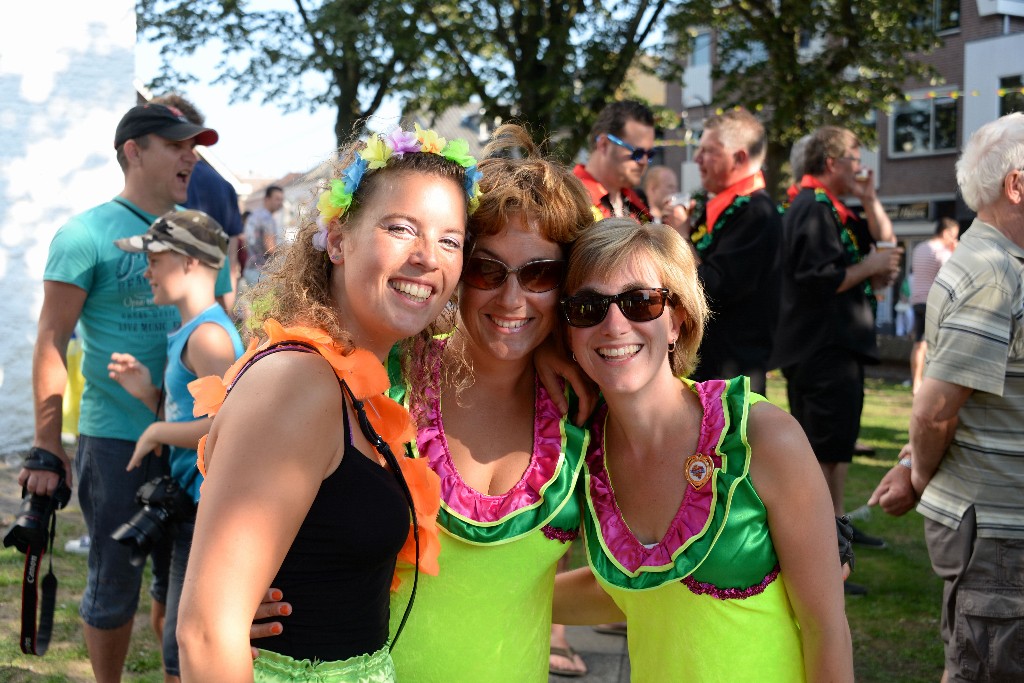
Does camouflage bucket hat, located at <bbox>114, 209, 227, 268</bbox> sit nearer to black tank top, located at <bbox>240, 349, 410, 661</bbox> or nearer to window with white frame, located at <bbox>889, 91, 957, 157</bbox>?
black tank top, located at <bbox>240, 349, 410, 661</bbox>

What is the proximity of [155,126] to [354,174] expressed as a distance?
7.49 feet

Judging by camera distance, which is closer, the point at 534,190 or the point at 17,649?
the point at 534,190

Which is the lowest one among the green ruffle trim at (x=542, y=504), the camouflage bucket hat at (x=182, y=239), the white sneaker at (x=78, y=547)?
the white sneaker at (x=78, y=547)

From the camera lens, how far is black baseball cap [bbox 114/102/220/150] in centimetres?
381

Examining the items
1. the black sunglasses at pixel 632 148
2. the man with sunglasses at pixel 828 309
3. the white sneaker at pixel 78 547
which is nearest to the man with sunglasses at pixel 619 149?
the black sunglasses at pixel 632 148

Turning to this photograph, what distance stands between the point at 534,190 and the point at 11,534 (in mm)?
2346

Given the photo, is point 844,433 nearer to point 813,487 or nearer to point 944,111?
point 813,487

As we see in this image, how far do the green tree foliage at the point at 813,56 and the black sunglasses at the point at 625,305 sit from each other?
14.1 meters

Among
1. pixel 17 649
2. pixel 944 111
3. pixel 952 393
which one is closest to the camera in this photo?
pixel 952 393

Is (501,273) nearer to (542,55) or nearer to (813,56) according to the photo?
(542,55)

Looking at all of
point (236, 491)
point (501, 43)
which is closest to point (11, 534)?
point (236, 491)

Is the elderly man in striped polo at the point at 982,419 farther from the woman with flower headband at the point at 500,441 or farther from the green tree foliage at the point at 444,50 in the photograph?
the green tree foliage at the point at 444,50

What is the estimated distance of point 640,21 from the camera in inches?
602

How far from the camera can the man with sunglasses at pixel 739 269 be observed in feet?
15.5
